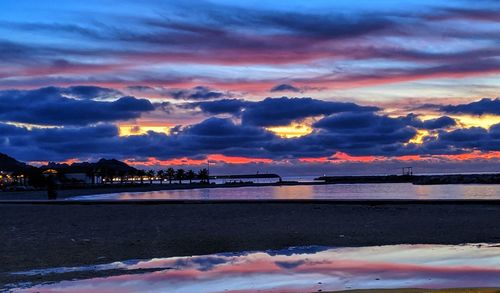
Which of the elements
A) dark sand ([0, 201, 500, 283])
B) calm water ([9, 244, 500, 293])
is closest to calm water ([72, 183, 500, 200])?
dark sand ([0, 201, 500, 283])

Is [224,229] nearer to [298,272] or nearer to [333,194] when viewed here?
[298,272]

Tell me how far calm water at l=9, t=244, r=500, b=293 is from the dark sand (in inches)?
49.2

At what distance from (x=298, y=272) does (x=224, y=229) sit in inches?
336

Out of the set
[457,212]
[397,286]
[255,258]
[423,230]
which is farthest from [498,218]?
[397,286]

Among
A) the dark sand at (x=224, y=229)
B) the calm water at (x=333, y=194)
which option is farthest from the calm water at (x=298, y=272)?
the calm water at (x=333, y=194)

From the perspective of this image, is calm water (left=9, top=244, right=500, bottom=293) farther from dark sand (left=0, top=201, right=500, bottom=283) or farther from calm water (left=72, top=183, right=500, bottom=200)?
calm water (left=72, top=183, right=500, bottom=200)

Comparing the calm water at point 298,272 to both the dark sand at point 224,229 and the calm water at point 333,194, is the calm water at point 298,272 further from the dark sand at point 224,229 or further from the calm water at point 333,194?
the calm water at point 333,194

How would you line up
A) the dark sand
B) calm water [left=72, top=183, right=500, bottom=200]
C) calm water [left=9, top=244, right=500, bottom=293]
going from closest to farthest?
1. calm water [left=9, top=244, right=500, bottom=293]
2. the dark sand
3. calm water [left=72, top=183, right=500, bottom=200]

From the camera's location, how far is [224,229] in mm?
19125

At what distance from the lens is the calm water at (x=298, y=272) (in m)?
9.40

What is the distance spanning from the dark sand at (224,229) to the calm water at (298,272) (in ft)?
4.10

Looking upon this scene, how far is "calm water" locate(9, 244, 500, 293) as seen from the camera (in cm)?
940

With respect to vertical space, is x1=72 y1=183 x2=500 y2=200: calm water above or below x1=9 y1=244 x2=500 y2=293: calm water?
below

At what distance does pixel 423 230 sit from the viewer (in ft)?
59.5
